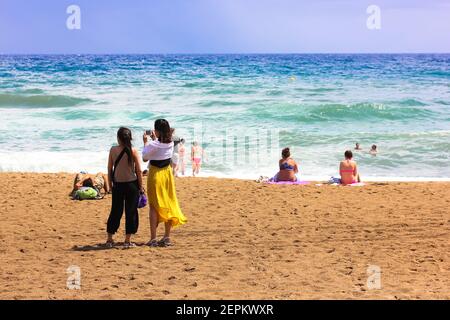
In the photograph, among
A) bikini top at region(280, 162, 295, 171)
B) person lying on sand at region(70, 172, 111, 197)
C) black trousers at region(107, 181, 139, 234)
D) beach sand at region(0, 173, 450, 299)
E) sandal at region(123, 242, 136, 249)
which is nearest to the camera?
beach sand at region(0, 173, 450, 299)

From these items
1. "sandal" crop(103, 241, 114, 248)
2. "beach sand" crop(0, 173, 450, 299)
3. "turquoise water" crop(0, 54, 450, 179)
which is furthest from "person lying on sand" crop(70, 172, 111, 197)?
"turquoise water" crop(0, 54, 450, 179)

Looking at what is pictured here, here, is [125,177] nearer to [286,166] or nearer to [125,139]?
[125,139]

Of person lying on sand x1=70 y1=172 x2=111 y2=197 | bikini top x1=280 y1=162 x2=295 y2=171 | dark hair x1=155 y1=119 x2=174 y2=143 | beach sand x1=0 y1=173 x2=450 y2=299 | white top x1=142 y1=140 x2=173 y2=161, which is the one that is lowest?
beach sand x1=0 y1=173 x2=450 y2=299

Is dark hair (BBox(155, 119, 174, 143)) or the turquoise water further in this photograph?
the turquoise water

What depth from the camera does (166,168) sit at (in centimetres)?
675

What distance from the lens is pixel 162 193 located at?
6711mm

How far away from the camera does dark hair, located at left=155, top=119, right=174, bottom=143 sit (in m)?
6.53

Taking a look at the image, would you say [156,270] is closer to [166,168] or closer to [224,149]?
[166,168]

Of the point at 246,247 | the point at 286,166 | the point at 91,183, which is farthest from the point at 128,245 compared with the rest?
the point at 286,166

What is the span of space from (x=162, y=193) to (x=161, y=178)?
0.53 ft

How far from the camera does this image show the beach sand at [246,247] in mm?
5457

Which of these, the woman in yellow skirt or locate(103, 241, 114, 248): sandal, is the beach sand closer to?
locate(103, 241, 114, 248): sandal
